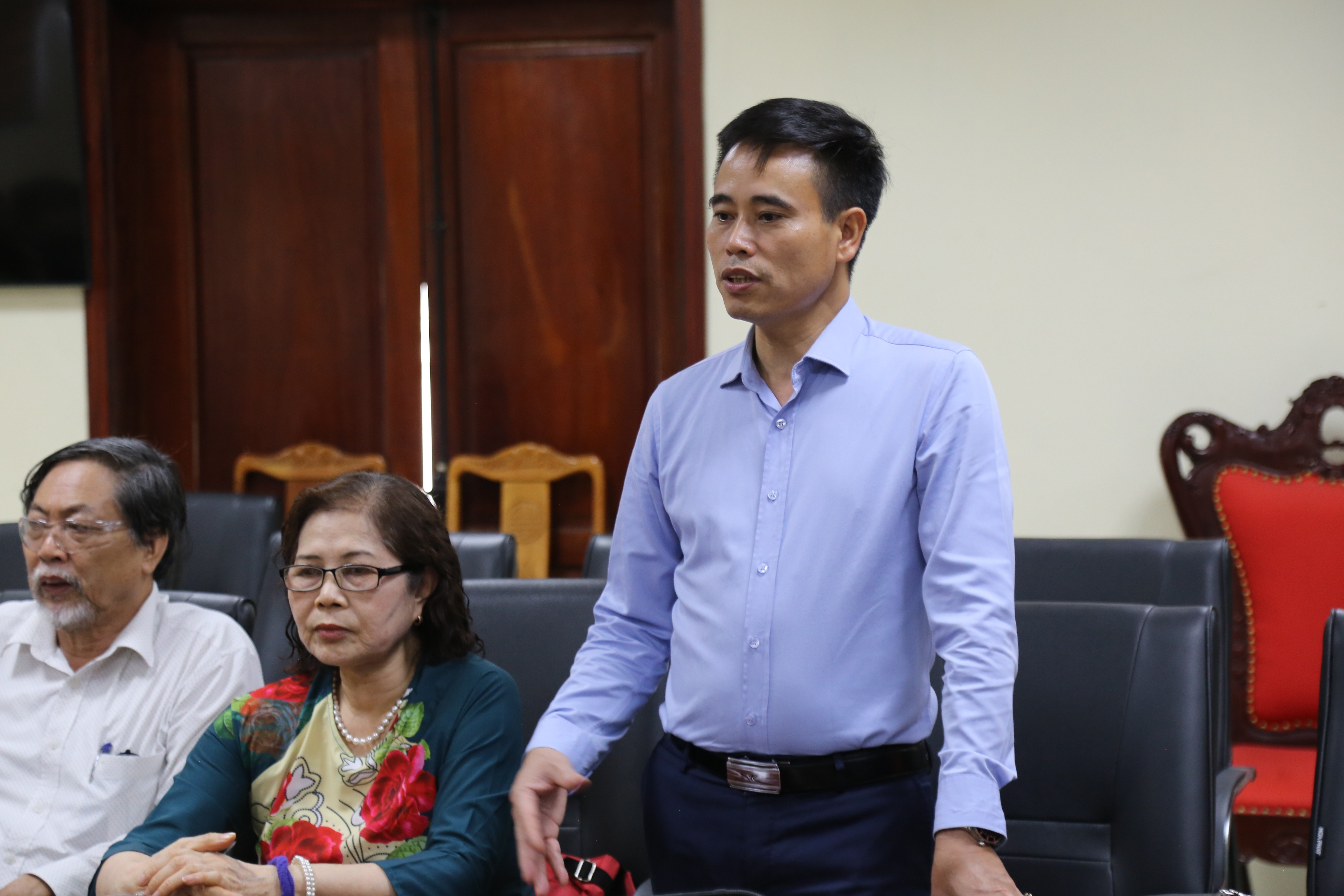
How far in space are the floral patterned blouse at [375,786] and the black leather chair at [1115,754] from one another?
0.66 meters

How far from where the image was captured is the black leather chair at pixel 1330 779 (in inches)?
55.2

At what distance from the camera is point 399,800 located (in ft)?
4.75

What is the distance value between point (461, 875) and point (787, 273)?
0.77m

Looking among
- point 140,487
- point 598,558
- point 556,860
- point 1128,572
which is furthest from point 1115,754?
point 140,487

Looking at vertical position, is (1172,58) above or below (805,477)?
above

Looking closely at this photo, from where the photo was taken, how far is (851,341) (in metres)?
1.42

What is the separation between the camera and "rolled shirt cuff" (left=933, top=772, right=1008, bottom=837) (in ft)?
3.81

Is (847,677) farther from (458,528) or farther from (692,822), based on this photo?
(458,528)

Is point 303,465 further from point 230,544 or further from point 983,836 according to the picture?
point 983,836

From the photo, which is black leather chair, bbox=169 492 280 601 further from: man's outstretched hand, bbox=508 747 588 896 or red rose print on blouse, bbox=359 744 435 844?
man's outstretched hand, bbox=508 747 588 896

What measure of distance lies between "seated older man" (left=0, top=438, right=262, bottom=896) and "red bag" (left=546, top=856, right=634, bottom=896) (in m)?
0.57

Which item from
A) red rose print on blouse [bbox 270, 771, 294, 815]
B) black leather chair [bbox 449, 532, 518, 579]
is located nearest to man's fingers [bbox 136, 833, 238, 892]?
red rose print on blouse [bbox 270, 771, 294, 815]

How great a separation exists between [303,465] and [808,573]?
106 inches

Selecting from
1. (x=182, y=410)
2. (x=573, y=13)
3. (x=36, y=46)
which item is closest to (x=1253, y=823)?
(x=573, y=13)
